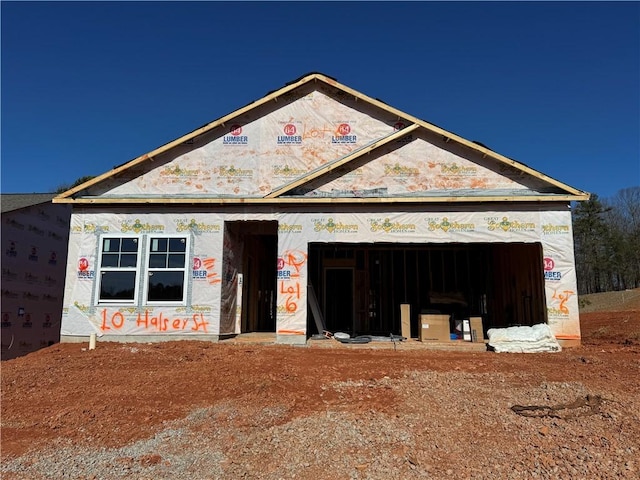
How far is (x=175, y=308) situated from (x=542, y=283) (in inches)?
365

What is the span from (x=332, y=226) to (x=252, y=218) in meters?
2.10

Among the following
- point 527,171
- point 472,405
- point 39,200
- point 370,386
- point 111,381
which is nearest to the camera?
point 472,405

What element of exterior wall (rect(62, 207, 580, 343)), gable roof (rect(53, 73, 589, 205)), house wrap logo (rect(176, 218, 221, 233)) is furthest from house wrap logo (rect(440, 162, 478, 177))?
house wrap logo (rect(176, 218, 221, 233))

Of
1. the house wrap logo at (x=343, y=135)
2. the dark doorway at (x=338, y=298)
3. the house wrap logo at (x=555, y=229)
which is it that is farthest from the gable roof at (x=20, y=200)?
the house wrap logo at (x=555, y=229)

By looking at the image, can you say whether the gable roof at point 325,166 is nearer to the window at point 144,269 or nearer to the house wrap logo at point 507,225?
the house wrap logo at point 507,225

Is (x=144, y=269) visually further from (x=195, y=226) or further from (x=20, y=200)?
(x=20, y=200)

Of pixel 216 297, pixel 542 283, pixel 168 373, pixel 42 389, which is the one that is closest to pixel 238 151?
pixel 216 297

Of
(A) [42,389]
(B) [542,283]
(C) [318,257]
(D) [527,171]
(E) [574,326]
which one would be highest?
(D) [527,171]

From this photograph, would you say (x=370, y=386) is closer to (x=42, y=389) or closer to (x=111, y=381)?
(x=111, y=381)

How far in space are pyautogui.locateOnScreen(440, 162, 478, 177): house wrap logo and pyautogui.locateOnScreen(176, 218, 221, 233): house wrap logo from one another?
6.07 m

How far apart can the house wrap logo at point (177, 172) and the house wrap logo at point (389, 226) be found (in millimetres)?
4919

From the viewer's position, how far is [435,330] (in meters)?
11.7

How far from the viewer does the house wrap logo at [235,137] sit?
12.8 m

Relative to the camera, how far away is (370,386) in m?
7.47
